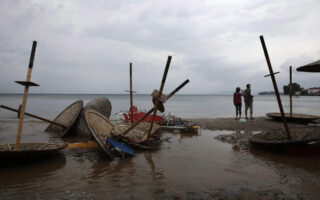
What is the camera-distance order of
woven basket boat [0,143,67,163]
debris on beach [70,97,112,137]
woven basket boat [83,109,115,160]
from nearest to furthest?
woven basket boat [0,143,67,163] → woven basket boat [83,109,115,160] → debris on beach [70,97,112,137]

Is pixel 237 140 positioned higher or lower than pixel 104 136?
lower

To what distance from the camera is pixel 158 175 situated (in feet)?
16.6

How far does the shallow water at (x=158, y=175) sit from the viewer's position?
4145 mm

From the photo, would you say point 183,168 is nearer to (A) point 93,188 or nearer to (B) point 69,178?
(A) point 93,188

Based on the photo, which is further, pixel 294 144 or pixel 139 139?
pixel 139 139

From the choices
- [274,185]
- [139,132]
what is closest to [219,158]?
[274,185]

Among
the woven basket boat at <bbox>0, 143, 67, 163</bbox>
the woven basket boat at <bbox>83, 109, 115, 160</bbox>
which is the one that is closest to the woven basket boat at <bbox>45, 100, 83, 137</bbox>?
the woven basket boat at <bbox>83, 109, 115, 160</bbox>

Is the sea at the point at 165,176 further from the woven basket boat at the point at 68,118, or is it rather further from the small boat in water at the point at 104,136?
the woven basket boat at the point at 68,118

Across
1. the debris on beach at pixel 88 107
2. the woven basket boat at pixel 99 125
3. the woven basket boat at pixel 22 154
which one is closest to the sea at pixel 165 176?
the woven basket boat at pixel 22 154

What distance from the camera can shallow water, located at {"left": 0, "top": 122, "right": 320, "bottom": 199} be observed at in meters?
4.14

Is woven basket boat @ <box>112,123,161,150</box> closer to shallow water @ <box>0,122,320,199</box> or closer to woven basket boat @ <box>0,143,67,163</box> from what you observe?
shallow water @ <box>0,122,320,199</box>

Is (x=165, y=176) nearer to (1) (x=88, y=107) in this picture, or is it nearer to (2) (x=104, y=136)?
(2) (x=104, y=136)

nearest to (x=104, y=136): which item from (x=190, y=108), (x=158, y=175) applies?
(x=158, y=175)

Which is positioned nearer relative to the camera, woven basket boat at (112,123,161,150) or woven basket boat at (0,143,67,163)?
woven basket boat at (0,143,67,163)
